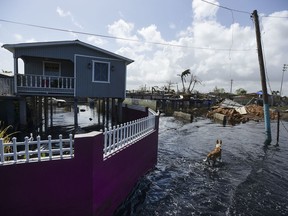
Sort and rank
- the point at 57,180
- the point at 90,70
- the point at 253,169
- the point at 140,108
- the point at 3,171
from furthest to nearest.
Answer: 1. the point at 140,108
2. the point at 90,70
3. the point at 253,169
4. the point at 57,180
5. the point at 3,171

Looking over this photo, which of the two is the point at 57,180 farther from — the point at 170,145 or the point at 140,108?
the point at 140,108

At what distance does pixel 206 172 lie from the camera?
30.5 ft

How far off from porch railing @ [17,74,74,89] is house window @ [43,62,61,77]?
1.16m

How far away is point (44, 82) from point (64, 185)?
1112 cm

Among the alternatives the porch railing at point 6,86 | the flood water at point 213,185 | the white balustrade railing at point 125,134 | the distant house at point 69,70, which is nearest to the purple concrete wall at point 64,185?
the white balustrade railing at point 125,134

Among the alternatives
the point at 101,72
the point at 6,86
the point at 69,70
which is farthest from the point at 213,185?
the point at 6,86

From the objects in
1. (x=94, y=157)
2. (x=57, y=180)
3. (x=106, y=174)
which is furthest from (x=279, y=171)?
(x=57, y=180)

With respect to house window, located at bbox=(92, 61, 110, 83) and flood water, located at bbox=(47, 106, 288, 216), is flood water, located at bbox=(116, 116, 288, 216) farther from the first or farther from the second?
house window, located at bbox=(92, 61, 110, 83)

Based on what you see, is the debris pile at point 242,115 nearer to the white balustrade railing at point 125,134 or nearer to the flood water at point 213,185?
the flood water at point 213,185

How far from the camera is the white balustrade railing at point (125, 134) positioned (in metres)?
5.85

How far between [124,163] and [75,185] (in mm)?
2076

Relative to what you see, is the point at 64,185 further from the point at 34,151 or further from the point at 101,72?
the point at 101,72

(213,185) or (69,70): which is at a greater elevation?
(69,70)

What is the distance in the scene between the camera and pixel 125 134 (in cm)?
704
